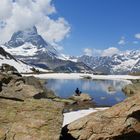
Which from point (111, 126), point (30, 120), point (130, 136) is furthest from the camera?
point (130, 136)

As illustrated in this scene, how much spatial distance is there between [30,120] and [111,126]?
4.68 metres

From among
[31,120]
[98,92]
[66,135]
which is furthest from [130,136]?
[98,92]

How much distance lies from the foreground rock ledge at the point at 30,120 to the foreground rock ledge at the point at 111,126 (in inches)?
66.1

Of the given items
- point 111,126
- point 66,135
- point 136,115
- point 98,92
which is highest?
point 98,92

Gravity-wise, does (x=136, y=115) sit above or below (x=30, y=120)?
above

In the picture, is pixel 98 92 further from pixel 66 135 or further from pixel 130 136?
pixel 130 136

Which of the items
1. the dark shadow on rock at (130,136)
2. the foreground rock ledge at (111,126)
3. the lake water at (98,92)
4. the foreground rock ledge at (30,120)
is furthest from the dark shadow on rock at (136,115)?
the lake water at (98,92)

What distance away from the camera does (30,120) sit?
66.2 ft

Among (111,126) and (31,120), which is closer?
(31,120)

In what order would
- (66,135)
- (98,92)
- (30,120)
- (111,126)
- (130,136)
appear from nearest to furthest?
(30,120)
(111,126)
(130,136)
(66,135)
(98,92)

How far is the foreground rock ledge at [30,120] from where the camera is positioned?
62.2 ft

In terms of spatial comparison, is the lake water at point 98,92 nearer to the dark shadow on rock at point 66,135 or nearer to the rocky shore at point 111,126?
the dark shadow on rock at point 66,135

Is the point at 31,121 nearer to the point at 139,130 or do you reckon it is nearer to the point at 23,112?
the point at 23,112

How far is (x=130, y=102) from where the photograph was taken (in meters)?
22.1
